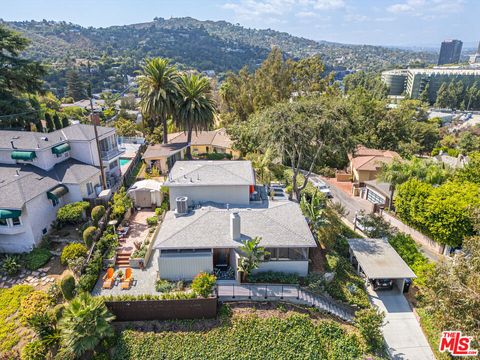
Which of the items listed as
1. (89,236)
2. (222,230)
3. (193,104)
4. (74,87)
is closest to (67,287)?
(89,236)

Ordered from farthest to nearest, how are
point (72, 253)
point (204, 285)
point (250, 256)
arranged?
point (72, 253) → point (250, 256) → point (204, 285)

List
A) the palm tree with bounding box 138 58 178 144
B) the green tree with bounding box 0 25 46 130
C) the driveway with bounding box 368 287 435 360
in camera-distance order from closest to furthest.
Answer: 1. the driveway with bounding box 368 287 435 360
2. the green tree with bounding box 0 25 46 130
3. the palm tree with bounding box 138 58 178 144

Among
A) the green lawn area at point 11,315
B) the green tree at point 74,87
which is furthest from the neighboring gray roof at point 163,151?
the green tree at point 74,87

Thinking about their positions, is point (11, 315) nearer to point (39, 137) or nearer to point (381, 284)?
point (39, 137)

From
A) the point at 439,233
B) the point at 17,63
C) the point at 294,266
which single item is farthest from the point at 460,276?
the point at 17,63

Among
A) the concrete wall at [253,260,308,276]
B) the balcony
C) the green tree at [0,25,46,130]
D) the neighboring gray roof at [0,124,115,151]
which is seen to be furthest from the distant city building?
the green tree at [0,25,46,130]

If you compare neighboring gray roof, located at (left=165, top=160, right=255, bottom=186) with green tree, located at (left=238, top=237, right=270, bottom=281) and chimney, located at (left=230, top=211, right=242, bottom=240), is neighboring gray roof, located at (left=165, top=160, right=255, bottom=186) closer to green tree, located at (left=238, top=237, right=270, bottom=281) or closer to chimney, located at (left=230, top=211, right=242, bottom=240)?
chimney, located at (left=230, top=211, right=242, bottom=240)
